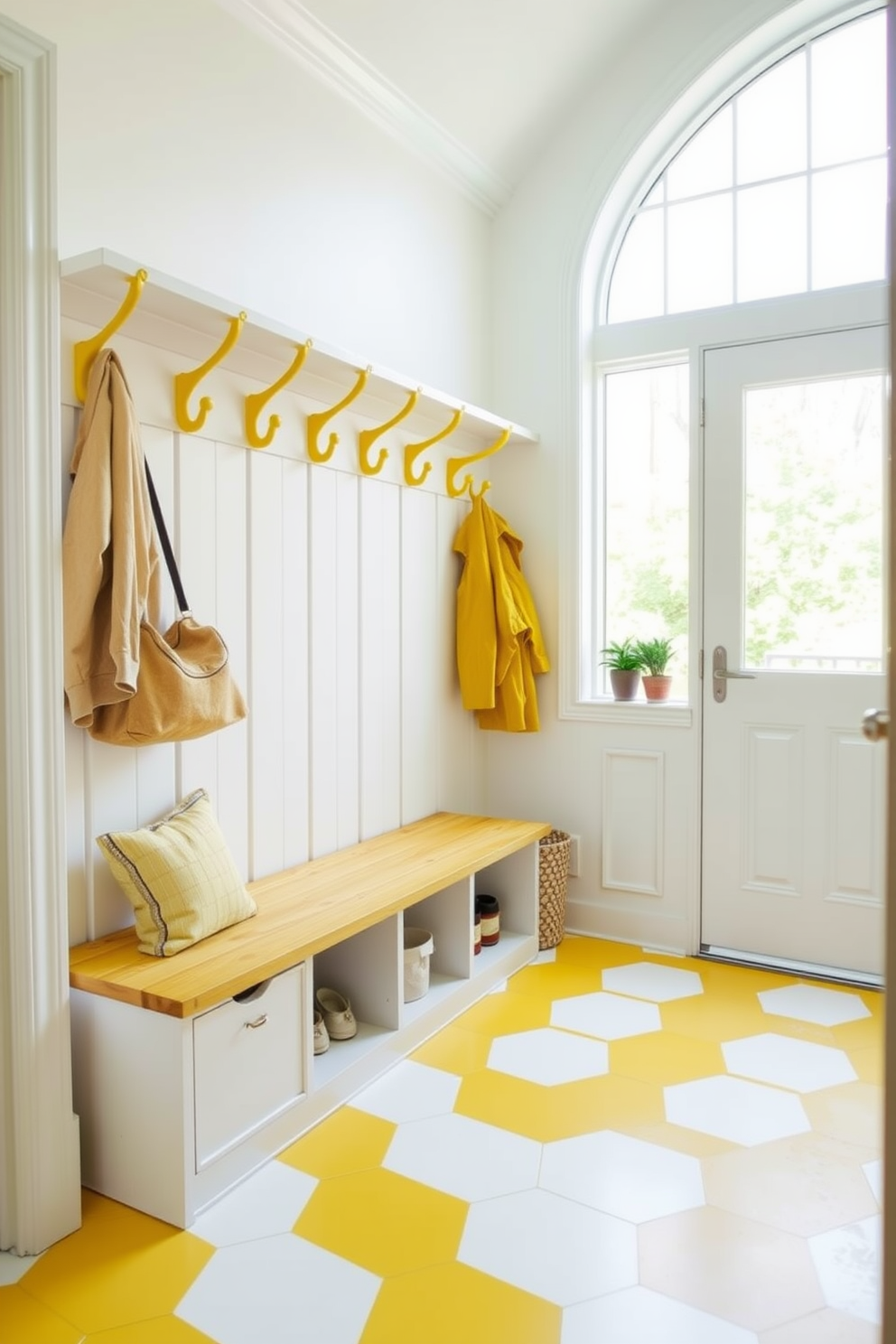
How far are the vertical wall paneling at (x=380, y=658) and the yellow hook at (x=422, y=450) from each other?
0.22 ft

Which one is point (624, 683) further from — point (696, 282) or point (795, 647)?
point (696, 282)

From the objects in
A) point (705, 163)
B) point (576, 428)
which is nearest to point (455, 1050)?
point (576, 428)

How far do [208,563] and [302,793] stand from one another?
26.2 inches

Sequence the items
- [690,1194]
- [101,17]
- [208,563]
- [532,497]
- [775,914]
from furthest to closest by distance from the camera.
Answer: [532,497]
[775,914]
[208,563]
[101,17]
[690,1194]

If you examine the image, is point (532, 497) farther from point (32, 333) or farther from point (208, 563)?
point (32, 333)

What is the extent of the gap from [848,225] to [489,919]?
2332 mm

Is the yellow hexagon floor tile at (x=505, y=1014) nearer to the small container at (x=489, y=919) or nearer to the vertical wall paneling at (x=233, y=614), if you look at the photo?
the small container at (x=489, y=919)

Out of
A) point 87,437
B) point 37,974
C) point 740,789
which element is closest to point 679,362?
point 740,789

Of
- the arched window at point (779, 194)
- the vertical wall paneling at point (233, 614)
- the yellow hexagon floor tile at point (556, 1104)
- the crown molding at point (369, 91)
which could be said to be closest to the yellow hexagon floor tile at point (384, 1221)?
the yellow hexagon floor tile at point (556, 1104)

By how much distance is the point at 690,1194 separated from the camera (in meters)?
1.77

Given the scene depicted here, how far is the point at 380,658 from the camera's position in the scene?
2785 mm

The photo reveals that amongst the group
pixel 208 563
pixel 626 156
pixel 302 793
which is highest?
pixel 626 156

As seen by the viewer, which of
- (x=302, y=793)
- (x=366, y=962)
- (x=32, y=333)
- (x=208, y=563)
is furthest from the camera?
(x=302, y=793)

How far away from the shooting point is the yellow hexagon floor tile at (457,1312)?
142cm
